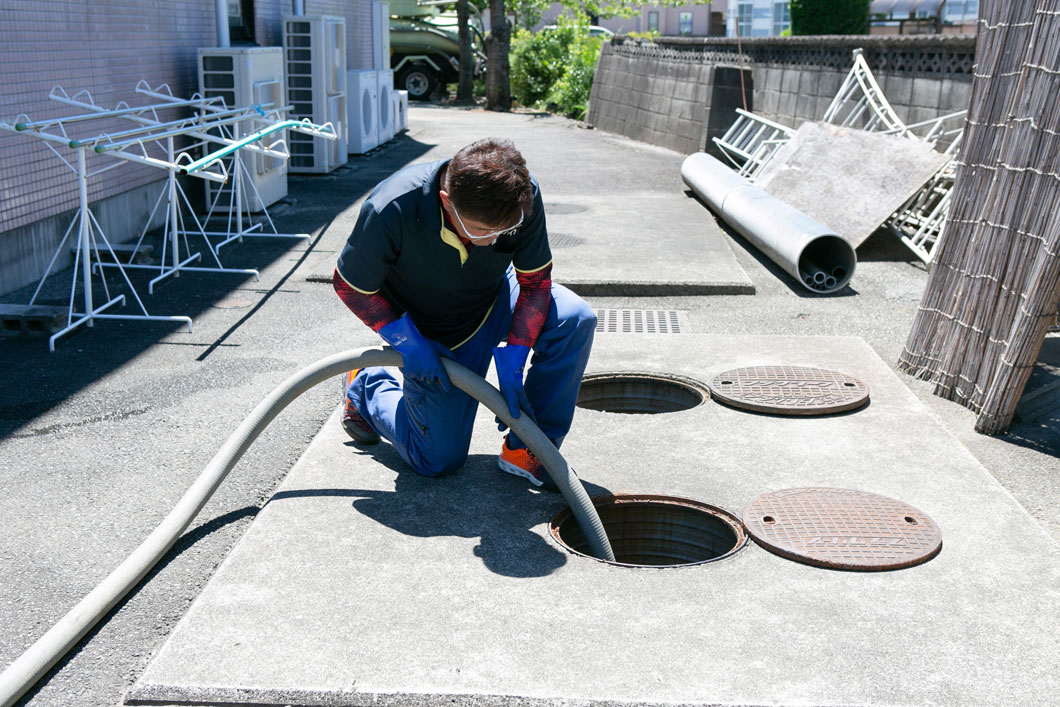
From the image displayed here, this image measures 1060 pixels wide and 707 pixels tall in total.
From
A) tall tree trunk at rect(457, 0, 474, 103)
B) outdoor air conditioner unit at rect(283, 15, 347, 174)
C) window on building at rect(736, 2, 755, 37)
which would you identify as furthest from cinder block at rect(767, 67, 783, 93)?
window on building at rect(736, 2, 755, 37)

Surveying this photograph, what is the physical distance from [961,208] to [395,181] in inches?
121

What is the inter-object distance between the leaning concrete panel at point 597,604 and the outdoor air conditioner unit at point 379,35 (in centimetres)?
1333

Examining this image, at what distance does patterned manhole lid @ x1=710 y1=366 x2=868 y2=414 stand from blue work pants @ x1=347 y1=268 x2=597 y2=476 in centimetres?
109

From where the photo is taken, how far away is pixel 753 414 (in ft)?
14.2

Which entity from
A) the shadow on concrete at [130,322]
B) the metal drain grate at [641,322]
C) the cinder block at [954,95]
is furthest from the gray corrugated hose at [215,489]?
the cinder block at [954,95]

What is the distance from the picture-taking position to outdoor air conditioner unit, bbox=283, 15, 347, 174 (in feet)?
37.6

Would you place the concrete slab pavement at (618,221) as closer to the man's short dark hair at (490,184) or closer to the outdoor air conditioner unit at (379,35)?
the outdoor air conditioner unit at (379,35)

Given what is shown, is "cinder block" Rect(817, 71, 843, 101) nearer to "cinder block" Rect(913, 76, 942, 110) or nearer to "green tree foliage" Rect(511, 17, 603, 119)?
"cinder block" Rect(913, 76, 942, 110)

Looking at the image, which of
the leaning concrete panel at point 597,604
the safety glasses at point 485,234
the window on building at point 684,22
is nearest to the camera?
the leaning concrete panel at point 597,604

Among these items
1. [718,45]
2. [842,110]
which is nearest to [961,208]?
[842,110]

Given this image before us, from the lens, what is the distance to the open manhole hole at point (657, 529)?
3454 mm

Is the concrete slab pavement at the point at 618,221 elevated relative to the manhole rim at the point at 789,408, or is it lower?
lower

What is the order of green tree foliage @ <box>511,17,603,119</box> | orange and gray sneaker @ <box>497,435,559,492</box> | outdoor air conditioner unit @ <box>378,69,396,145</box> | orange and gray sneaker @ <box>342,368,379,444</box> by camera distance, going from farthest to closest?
green tree foliage @ <box>511,17,603,119</box>, outdoor air conditioner unit @ <box>378,69,396,145</box>, orange and gray sneaker @ <box>342,368,379,444</box>, orange and gray sneaker @ <box>497,435,559,492</box>

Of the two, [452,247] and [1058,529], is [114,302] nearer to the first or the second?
[452,247]
